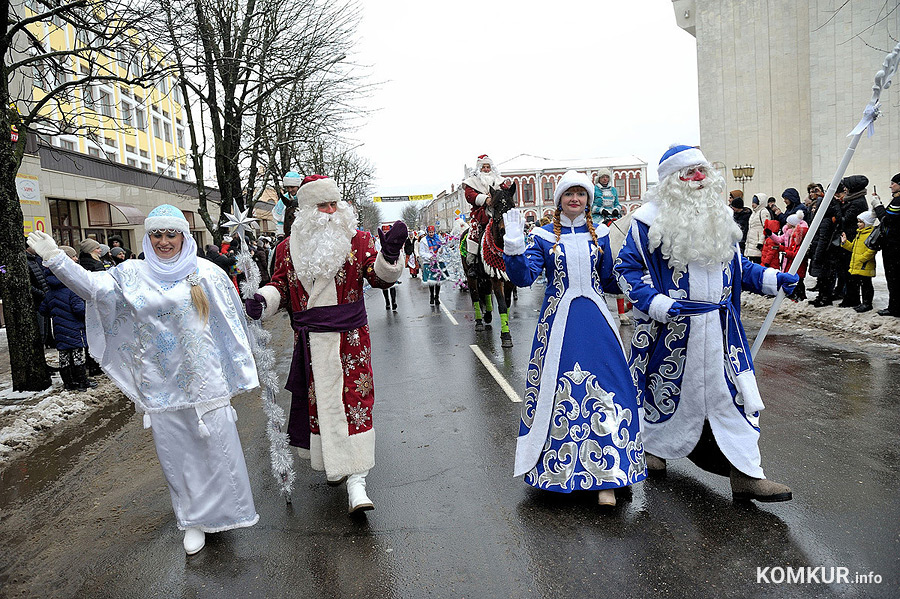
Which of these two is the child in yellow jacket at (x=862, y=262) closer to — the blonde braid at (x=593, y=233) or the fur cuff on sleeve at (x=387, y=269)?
the blonde braid at (x=593, y=233)

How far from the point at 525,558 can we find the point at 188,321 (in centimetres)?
227

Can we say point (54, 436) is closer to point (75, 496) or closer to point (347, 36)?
point (75, 496)

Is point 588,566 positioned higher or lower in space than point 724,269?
lower

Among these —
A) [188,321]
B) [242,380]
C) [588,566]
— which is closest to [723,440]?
[588,566]

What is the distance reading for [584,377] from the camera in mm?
3930

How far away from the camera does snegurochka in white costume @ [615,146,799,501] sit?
3.84 meters

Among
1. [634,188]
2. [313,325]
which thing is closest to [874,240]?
[313,325]

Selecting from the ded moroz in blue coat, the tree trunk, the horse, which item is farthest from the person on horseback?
the tree trunk

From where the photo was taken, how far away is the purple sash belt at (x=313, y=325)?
13.8 ft

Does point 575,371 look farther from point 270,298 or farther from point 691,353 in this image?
point 270,298

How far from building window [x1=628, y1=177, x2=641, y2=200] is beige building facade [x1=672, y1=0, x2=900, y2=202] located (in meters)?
43.5

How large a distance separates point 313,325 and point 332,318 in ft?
0.42

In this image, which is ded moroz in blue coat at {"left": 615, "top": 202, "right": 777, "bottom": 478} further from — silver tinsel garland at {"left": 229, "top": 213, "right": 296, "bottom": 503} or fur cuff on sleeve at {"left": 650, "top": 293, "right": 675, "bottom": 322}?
silver tinsel garland at {"left": 229, "top": 213, "right": 296, "bottom": 503}

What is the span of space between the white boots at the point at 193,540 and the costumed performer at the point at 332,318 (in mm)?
778
